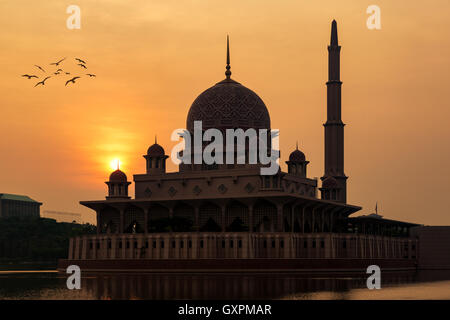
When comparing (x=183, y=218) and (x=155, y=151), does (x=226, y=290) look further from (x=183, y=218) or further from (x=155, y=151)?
(x=155, y=151)

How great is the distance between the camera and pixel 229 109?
4437 inches

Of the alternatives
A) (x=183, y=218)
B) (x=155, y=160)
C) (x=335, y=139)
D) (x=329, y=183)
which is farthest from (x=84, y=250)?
(x=335, y=139)

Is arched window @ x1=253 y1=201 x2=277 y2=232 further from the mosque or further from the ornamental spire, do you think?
the ornamental spire

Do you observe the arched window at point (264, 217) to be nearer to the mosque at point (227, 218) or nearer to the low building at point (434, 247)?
the mosque at point (227, 218)

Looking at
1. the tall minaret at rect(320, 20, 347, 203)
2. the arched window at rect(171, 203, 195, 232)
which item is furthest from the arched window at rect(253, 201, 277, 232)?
the tall minaret at rect(320, 20, 347, 203)

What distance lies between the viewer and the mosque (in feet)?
324

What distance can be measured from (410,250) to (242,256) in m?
33.4

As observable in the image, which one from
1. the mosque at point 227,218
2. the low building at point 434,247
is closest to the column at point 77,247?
the mosque at point 227,218

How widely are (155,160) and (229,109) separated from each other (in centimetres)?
1118

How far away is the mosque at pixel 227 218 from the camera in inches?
3888

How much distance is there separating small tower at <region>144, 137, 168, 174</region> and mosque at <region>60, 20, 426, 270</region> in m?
0.12

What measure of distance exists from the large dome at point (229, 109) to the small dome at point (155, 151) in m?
4.64

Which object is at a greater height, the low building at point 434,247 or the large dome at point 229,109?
the large dome at point 229,109
